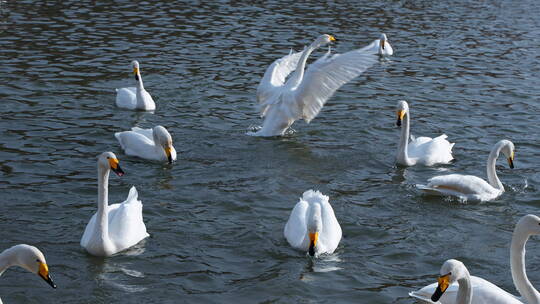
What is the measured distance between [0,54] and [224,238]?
437 inches

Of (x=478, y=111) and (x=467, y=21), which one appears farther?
(x=467, y=21)

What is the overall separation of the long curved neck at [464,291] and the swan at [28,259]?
3540 mm

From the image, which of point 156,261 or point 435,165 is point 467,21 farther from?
point 156,261

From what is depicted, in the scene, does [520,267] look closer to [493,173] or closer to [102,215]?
[493,173]

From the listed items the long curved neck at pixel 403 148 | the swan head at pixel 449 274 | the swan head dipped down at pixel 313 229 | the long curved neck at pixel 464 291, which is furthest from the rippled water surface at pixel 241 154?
the swan head at pixel 449 274

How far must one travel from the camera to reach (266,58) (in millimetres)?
20156

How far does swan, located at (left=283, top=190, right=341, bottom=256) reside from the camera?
368 inches

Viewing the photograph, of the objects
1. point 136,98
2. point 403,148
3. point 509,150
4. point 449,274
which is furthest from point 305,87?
point 449,274

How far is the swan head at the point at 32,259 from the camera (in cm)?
710

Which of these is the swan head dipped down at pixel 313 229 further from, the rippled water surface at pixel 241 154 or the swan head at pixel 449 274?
the swan head at pixel 449 274

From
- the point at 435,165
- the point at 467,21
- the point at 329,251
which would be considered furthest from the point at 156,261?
the point at 467,21

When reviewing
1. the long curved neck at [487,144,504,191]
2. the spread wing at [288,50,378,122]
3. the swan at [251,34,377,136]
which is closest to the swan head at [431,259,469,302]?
the long curved neck at [487,144,504,191]

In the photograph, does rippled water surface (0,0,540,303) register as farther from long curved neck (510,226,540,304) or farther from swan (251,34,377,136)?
long curved neck (510,226,540,304)

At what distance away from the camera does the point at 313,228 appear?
367 inches
